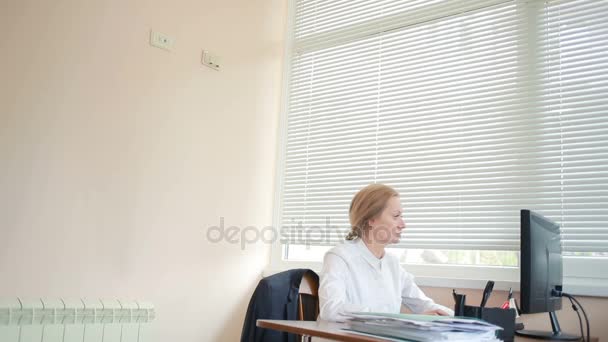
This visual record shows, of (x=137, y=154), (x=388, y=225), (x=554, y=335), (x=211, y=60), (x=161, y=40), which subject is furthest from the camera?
(x=211, y=60)

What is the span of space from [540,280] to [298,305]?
880 millimetres

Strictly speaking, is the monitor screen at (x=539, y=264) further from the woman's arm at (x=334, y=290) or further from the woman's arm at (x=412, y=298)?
the woman's arm at (x=334, y=290)

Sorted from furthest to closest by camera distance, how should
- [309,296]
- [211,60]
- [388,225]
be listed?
[211,60] → [388,225] → [309,296]

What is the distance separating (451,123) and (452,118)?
3cm

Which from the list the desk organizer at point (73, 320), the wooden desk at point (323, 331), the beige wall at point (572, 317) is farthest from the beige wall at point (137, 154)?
the beige wall at point (572, 317)

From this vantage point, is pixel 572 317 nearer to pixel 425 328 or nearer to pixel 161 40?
pixel 425 328

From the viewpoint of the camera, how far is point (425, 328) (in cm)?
108

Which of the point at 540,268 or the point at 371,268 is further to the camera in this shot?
the point at 371,268

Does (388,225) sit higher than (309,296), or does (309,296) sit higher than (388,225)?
(388,225)

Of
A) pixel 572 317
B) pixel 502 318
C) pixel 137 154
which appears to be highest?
pixel 137 154

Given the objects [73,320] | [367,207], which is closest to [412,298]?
[367,207]

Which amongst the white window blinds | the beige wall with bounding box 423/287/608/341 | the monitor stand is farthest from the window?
the monitor stand

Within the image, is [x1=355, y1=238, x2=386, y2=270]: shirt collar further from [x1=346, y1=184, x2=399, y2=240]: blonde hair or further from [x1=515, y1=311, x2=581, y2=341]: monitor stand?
[x1=515, y1=311, x2=581, y2=341]: monitor stand

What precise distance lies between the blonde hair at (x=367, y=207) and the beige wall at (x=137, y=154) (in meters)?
0.99
